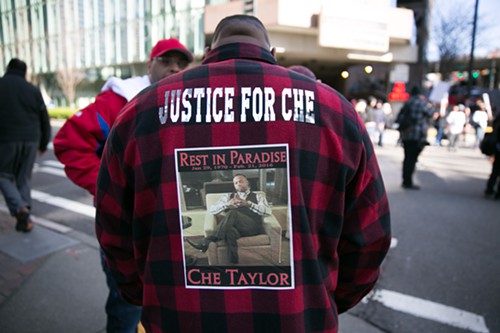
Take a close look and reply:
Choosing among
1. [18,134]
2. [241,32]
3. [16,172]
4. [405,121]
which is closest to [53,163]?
[16,172]

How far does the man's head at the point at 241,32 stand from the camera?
49.3 inches

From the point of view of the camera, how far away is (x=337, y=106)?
1196mm

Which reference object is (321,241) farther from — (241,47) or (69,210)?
(69,210)

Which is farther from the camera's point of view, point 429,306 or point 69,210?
point 69,210

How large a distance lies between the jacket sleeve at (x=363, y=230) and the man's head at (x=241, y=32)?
0.47m

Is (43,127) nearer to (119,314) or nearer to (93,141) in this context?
(93,141)

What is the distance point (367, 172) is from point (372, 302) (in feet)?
7.99

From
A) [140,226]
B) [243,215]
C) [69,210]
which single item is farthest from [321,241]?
[69,210]

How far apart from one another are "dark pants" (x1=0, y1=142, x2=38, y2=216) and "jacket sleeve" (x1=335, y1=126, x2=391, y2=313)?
14.2 feet

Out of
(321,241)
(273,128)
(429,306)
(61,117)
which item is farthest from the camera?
(61,117)

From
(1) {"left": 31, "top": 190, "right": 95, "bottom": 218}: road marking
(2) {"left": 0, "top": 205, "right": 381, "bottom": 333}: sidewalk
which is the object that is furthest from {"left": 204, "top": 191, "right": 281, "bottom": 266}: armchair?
(1) {"left": 31, "top": 190, "right": 95, "bottom": 218}: road marking

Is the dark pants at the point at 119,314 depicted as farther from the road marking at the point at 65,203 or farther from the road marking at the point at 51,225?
the road marking at the point at 65,203

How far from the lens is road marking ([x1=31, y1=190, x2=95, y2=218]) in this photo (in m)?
5.81

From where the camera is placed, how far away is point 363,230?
1319 mm
